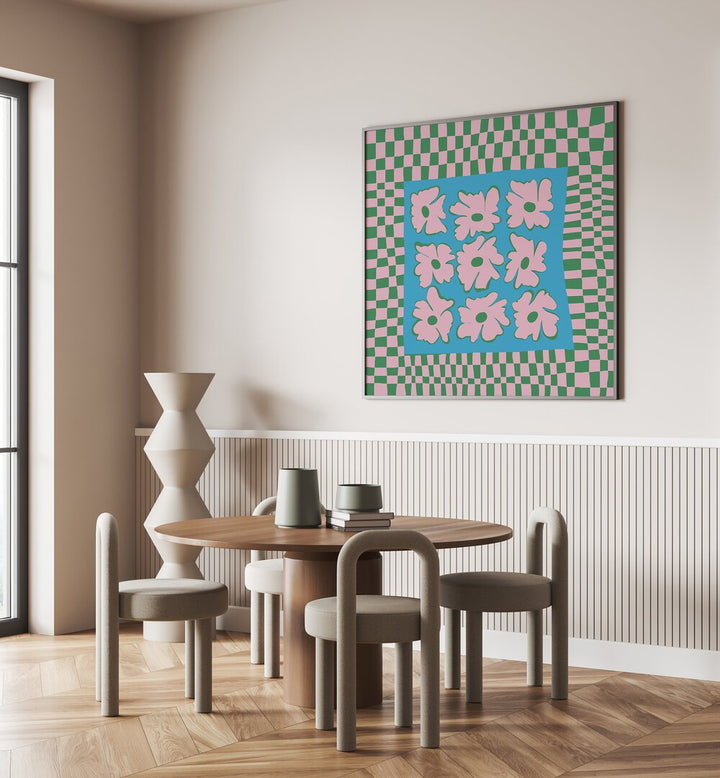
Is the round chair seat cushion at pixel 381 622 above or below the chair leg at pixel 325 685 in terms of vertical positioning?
above

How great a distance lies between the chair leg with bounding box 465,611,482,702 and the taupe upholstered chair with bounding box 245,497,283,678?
2.74 ft

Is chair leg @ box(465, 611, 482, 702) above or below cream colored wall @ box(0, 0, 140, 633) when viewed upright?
below

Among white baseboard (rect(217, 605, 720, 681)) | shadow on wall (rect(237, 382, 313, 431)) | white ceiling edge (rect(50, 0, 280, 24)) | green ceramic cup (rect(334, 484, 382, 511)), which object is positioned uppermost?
white ceiling edge (rect(50, 0, 280, 24))

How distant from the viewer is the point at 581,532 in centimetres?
512

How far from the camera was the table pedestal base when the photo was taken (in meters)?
4.42

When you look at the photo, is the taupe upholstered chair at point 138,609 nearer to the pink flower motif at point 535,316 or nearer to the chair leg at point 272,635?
the chair leg at point 272,635

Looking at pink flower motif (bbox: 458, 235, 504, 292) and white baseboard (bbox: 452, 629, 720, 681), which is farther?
pink flower motif (bbox: 458, 235, 504, 292)

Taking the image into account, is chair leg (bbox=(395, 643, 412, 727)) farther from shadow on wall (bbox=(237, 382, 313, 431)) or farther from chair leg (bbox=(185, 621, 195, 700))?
shadow on wall (bbox=(237, 382, 313, 431))

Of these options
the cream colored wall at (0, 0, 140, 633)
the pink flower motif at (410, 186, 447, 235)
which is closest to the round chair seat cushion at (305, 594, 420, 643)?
the pink flower motif at (410, 186, 447, 235)

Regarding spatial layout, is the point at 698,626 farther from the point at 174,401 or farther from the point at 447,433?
the point at 174,401

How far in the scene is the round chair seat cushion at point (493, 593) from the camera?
4.36 meters

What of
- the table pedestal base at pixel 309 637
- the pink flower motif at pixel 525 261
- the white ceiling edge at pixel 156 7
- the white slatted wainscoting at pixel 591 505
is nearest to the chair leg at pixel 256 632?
the white slatted wainscoting at pixel 591 505

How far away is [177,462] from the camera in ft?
18.6

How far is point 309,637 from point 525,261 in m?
1.89
